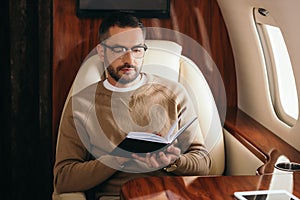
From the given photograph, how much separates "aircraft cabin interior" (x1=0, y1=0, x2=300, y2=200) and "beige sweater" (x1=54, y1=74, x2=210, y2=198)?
15cm

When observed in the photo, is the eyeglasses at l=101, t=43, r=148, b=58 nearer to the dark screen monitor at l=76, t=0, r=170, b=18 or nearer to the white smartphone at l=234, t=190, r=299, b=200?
the dark screen monitor at l=76, t=0, r=170, b=18

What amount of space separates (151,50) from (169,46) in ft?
0.44

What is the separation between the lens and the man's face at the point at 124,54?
2955 mm

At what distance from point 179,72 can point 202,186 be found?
0.91m

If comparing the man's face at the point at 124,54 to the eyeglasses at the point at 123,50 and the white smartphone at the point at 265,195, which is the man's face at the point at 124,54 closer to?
the eyeglasses at the point at 123,50

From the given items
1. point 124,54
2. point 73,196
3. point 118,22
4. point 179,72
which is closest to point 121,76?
point 124,54

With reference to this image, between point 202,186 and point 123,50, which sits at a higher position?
point 123,50

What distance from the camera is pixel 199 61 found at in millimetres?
3707

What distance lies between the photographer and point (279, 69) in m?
3.39

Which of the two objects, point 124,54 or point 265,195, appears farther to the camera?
point 124,54

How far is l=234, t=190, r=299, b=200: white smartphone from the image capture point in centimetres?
236

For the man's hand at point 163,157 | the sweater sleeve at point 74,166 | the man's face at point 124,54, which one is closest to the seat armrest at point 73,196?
the sweater sleeve at point 74,166

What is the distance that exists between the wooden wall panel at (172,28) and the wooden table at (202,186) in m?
1.15

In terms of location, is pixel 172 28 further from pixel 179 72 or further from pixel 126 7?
pixel 179 72
